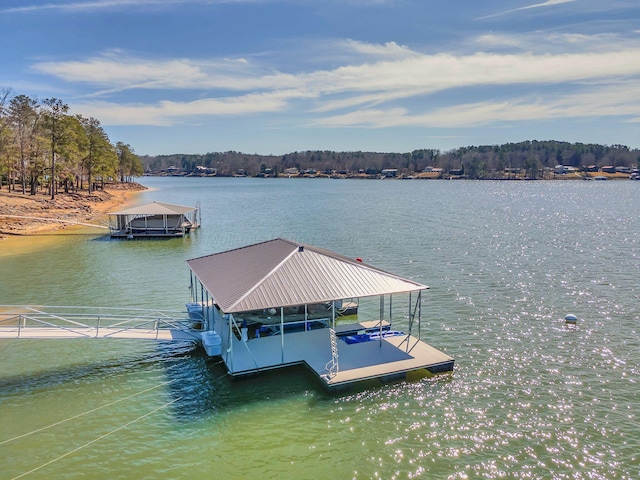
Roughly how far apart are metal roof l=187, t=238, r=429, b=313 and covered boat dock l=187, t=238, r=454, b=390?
0.09 feet

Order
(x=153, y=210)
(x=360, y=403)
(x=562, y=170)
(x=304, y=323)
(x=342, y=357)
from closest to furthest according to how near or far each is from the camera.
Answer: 1. (x=360, y=403)
2. (x=342, y=357)
3. (x=304, y=323)
4. (x=153, y=210)
5. (x=562, y=170)

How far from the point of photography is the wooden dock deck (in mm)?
12828

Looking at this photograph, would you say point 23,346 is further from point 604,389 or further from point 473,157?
point 473,157

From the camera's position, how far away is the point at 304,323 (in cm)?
1576

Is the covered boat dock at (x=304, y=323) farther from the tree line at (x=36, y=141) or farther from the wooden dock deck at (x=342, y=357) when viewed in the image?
the tree line at (x=36, y=141)

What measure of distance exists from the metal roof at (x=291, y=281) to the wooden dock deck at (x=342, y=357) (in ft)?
4.98

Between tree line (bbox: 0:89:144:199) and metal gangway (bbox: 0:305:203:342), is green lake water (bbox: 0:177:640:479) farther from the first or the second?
tree line (bbox: 0:89:144:199)

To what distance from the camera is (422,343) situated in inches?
586

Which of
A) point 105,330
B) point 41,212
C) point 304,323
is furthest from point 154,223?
point 304,323

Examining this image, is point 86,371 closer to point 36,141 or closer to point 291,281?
point 291,281

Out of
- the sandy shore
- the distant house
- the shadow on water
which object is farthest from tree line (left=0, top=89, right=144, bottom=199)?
the distant house

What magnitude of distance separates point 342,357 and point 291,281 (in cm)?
275

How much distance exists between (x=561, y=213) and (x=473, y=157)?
13652 centimetres

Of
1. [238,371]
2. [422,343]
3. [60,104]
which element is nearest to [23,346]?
[238,371]
